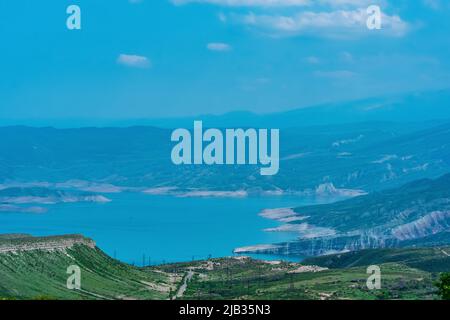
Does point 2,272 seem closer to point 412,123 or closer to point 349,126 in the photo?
point 349,126

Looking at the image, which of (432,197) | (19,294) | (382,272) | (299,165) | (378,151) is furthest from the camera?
(378,151)

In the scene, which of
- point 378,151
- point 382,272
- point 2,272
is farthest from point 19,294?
point 378,151

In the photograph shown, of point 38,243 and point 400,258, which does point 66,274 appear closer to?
point 38,243

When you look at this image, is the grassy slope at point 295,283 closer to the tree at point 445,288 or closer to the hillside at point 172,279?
the hillside at point 172,279

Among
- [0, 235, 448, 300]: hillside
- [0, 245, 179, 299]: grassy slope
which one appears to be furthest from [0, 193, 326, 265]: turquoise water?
[0, 245, 179, 299]: grassy slope

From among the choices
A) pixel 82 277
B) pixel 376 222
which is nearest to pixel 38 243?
pixel 82 277

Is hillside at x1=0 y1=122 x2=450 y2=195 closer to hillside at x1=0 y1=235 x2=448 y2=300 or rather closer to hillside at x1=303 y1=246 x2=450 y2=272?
hillside at x1=303 y1=246 x2=450 y2=272

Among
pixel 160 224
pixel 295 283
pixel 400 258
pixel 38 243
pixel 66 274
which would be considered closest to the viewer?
pixel 66 274
